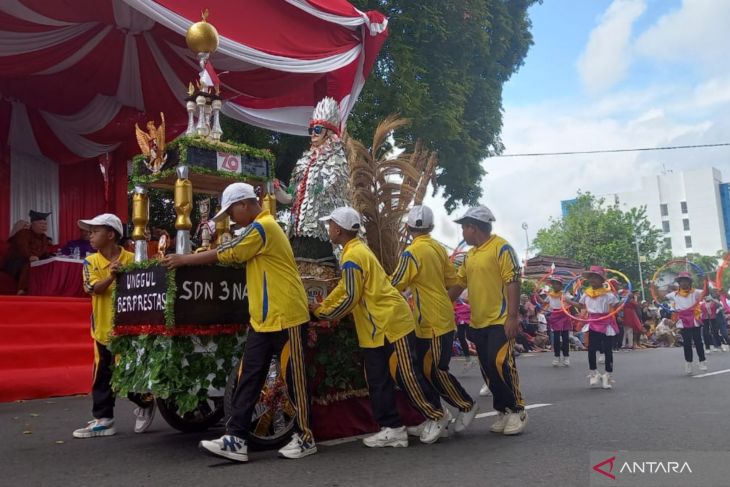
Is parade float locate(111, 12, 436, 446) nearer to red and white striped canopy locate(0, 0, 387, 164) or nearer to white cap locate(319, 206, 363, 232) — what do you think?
white cap locate(319, 206, 363, 232)

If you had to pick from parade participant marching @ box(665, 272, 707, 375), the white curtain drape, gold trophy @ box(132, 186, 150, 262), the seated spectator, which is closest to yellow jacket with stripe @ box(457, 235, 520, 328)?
gold trophy @ box(132, 186, 150, 262)

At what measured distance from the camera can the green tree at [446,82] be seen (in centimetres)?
1364

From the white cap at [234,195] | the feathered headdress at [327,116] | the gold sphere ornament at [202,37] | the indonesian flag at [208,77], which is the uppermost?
the gold sphere ornament at [202,37]

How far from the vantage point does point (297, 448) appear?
456cm

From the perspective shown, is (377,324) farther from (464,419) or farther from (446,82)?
(446,82)

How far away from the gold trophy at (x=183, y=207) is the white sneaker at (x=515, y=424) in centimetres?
292

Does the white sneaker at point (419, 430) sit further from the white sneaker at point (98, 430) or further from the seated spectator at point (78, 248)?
the seated spectator at point (78, 248)

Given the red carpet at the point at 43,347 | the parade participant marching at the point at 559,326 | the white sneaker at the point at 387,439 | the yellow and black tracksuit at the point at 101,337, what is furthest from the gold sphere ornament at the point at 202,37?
the parade participant marching at the point at 559,326

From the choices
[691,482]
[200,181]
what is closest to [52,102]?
[200,181]

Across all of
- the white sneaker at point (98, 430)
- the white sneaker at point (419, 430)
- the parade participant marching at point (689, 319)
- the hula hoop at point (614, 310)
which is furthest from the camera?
the parade participant marching at point (689, 319)

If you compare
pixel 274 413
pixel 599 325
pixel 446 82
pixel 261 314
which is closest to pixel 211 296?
pixel 261 314

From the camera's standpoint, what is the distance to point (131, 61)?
10.8 m

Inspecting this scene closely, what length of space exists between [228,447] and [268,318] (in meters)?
0.85

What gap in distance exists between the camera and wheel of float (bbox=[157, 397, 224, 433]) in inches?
215
